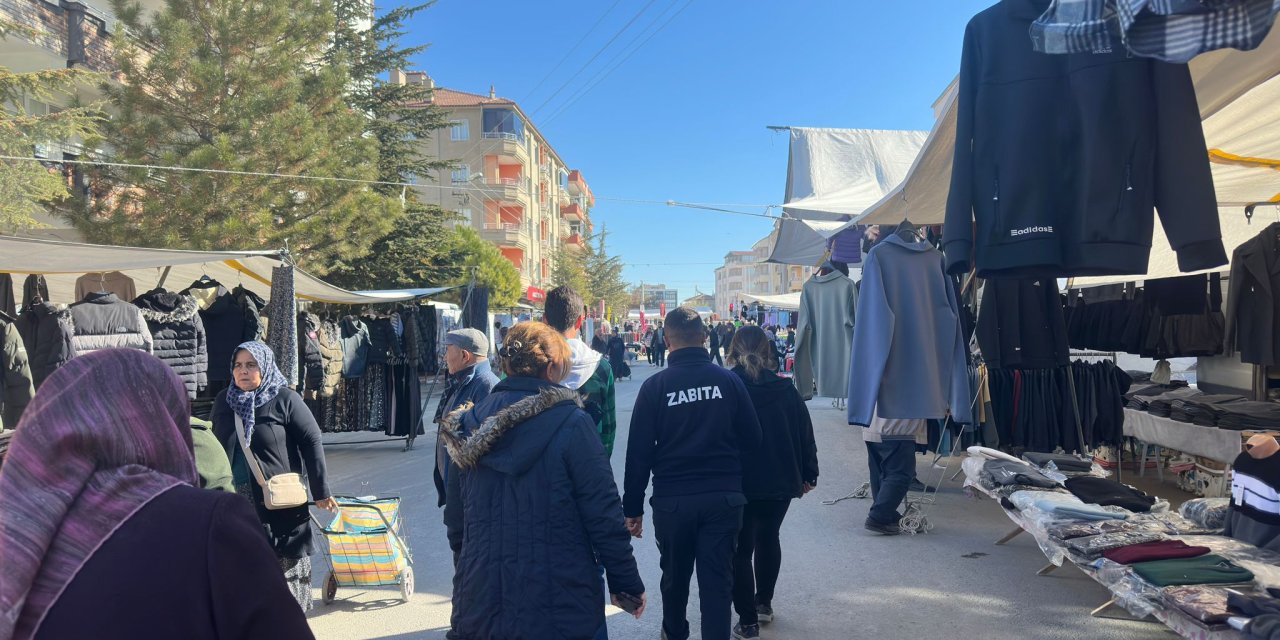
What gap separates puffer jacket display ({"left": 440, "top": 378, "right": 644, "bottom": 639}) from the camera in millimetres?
2639

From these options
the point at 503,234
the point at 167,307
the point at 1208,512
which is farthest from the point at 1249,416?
the point at 503,234

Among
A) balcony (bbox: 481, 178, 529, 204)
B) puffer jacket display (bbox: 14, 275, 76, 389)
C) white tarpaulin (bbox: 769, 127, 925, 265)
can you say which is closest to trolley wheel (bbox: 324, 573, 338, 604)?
puffer jacket display (bbox: 14, 275, 76, 389)

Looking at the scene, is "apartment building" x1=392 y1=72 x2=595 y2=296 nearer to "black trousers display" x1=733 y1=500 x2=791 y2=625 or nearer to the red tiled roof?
the red tiled roof

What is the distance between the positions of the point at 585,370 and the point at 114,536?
303 cm

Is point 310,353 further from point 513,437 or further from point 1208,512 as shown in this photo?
point 1208,512

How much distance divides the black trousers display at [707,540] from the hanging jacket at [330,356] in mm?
6910

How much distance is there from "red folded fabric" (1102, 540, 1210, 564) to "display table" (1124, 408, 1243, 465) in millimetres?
1865

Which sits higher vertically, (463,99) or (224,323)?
(463,99)

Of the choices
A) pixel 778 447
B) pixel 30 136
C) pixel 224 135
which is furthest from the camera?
pixel 224 135

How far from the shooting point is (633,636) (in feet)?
14.0

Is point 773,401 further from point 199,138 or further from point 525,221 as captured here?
point 525,221

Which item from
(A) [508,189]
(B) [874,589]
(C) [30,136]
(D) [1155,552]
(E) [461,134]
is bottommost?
(B) [874,589]

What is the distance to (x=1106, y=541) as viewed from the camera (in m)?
4.05

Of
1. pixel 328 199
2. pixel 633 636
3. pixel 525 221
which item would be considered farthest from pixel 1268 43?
pixel 525 221
